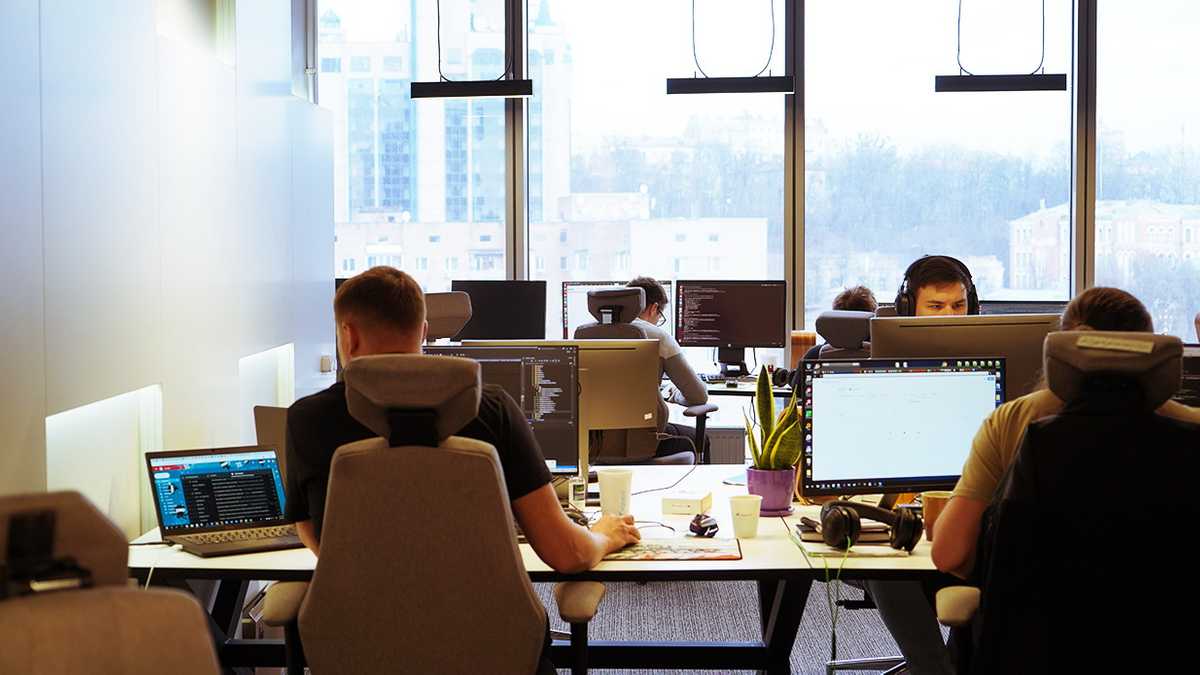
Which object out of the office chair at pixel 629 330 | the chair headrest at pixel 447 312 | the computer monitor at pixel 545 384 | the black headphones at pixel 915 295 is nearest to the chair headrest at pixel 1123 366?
the computer monitor at pixel 545 384

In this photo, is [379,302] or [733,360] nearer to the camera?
[379,302]

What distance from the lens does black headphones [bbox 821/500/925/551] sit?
273 cm

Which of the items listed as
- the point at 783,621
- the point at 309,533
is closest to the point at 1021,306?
the point at 783,621

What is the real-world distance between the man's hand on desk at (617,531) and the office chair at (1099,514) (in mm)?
957

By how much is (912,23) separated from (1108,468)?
588cm

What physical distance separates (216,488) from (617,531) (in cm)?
104

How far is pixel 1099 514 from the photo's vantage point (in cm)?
192

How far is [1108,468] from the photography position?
190cm

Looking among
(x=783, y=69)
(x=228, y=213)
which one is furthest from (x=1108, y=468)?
(x=783, y=69)

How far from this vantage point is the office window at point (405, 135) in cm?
742

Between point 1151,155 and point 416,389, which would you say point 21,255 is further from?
point 1151,155

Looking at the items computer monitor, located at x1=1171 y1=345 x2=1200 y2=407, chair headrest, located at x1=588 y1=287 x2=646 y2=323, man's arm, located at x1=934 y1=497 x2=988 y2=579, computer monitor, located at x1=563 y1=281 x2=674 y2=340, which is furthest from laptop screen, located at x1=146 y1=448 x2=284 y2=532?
computer monitor, located at x1=563 y1=281 x2=674 y2=340

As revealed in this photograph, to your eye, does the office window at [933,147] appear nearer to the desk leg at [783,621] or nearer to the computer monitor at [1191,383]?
the computer monitor at [1191,383]

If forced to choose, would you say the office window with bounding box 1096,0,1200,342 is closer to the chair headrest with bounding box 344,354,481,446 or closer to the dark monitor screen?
the dark monitor screen
